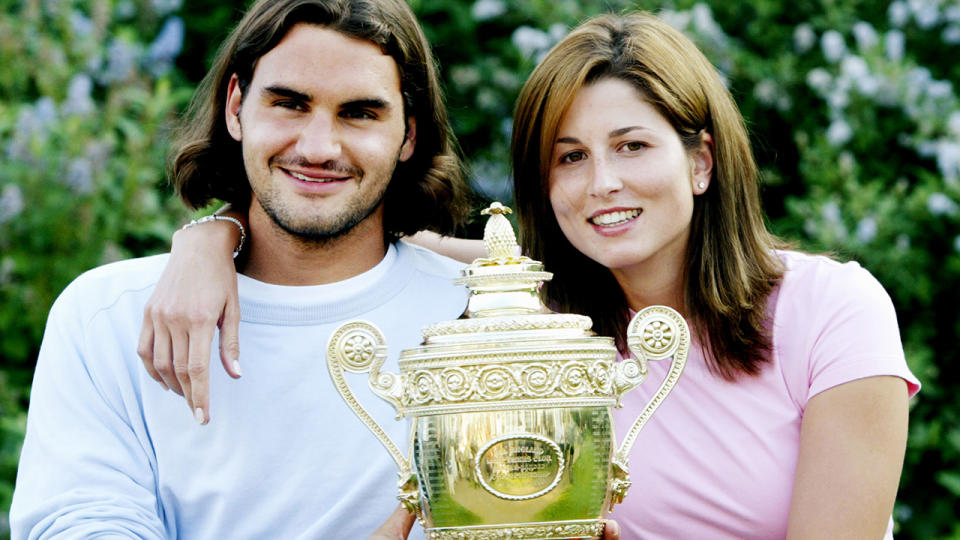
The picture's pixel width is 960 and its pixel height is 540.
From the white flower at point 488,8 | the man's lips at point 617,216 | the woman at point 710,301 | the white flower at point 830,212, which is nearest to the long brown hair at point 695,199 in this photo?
the woman at point 710,301

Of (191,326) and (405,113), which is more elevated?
(405,113)

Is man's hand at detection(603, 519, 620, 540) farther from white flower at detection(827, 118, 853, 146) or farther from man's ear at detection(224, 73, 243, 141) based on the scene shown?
white flower at detection(827, 118, 853, 146)

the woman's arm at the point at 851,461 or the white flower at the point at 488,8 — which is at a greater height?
the white flower at the point at 488,8

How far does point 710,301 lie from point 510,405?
87cm

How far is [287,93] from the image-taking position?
3129mm

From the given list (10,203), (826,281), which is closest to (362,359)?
(826,281)

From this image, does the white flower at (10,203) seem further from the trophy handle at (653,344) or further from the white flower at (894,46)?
the white flower at (894,46)

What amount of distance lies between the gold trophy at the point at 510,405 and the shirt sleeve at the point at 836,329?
1.91 ft

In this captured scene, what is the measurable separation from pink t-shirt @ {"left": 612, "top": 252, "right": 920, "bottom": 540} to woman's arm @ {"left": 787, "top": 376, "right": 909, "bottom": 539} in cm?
5

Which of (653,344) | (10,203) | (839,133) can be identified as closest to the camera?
(653,344)

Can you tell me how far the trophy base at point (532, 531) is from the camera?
8.14ft

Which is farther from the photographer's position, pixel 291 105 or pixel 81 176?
pixel 81 176

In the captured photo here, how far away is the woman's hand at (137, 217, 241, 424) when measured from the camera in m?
2.86

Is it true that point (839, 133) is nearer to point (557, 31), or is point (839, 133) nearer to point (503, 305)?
point (557, 31)
